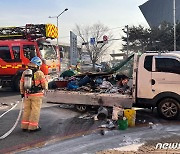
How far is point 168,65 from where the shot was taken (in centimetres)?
877

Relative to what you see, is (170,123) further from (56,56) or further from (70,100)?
(56,56)

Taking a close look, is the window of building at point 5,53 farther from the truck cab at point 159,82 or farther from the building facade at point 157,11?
the building facade at point 157,11

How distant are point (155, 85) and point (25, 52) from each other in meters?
8.21

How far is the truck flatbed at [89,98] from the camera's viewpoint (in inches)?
360

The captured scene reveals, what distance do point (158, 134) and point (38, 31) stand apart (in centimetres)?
1041

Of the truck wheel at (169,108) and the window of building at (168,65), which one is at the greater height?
the window of building at (168,65)

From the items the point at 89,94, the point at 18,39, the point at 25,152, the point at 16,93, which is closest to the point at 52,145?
the point at 25,152

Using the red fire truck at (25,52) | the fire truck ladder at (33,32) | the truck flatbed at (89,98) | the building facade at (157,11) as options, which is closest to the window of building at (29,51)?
the red fire truck at (25,52)

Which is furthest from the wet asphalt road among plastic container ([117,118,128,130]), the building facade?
the building facade

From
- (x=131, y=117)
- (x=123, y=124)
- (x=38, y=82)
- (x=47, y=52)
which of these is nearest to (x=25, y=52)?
(x=47, y=52)

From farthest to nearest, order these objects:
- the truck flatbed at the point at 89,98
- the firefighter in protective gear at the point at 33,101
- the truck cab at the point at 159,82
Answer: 1. the truck flatbed at the point at 89,98
2. the truck cab at the point at 159,82
3. the firefighter in protective gear at the point at 33,101

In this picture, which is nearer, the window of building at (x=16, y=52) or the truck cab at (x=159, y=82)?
the truck cab at (x=159, y=82)

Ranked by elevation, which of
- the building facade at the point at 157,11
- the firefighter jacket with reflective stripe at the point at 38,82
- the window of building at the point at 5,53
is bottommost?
the firefighter jacket with reflective stripe at the point at 38,82

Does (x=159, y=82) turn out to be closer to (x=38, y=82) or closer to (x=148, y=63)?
(x=148, y=63)
